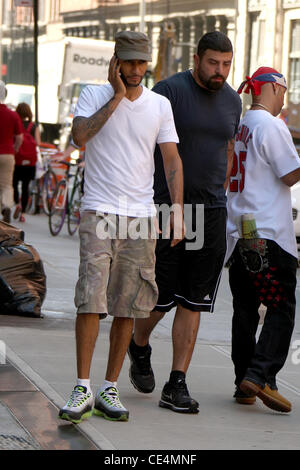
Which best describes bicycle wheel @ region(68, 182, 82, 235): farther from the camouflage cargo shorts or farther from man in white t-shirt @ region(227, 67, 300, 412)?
the camouflage cargo shorts

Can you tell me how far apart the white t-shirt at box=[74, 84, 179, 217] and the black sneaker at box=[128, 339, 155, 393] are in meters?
0.98

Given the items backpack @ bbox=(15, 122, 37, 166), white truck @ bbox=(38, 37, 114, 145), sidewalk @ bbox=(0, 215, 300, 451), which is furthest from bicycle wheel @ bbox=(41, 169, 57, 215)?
white truck @ bbox=(38, 37, 114, 145)

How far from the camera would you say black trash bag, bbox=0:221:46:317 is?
9.06 m

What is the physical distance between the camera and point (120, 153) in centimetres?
584

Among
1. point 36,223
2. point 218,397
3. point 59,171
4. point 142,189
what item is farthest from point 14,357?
point 59,171

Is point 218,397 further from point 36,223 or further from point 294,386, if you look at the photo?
point 36,223

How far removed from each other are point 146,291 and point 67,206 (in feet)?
37.8

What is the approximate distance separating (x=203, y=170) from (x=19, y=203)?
1363cm

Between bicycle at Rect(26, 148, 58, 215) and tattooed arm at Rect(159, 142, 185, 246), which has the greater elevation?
tattooed arm at Rect(159, 142, 185, 246)

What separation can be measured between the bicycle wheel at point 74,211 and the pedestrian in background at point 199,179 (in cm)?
1074

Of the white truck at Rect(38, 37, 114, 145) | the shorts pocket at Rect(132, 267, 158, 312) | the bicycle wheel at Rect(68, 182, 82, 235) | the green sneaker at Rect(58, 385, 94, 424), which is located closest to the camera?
the green sneaker at Rect(58, 385, 94, 424)

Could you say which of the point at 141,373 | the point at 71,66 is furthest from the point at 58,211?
the point at 71,66

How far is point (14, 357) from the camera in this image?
725 cm

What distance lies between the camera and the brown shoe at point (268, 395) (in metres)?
6.24
